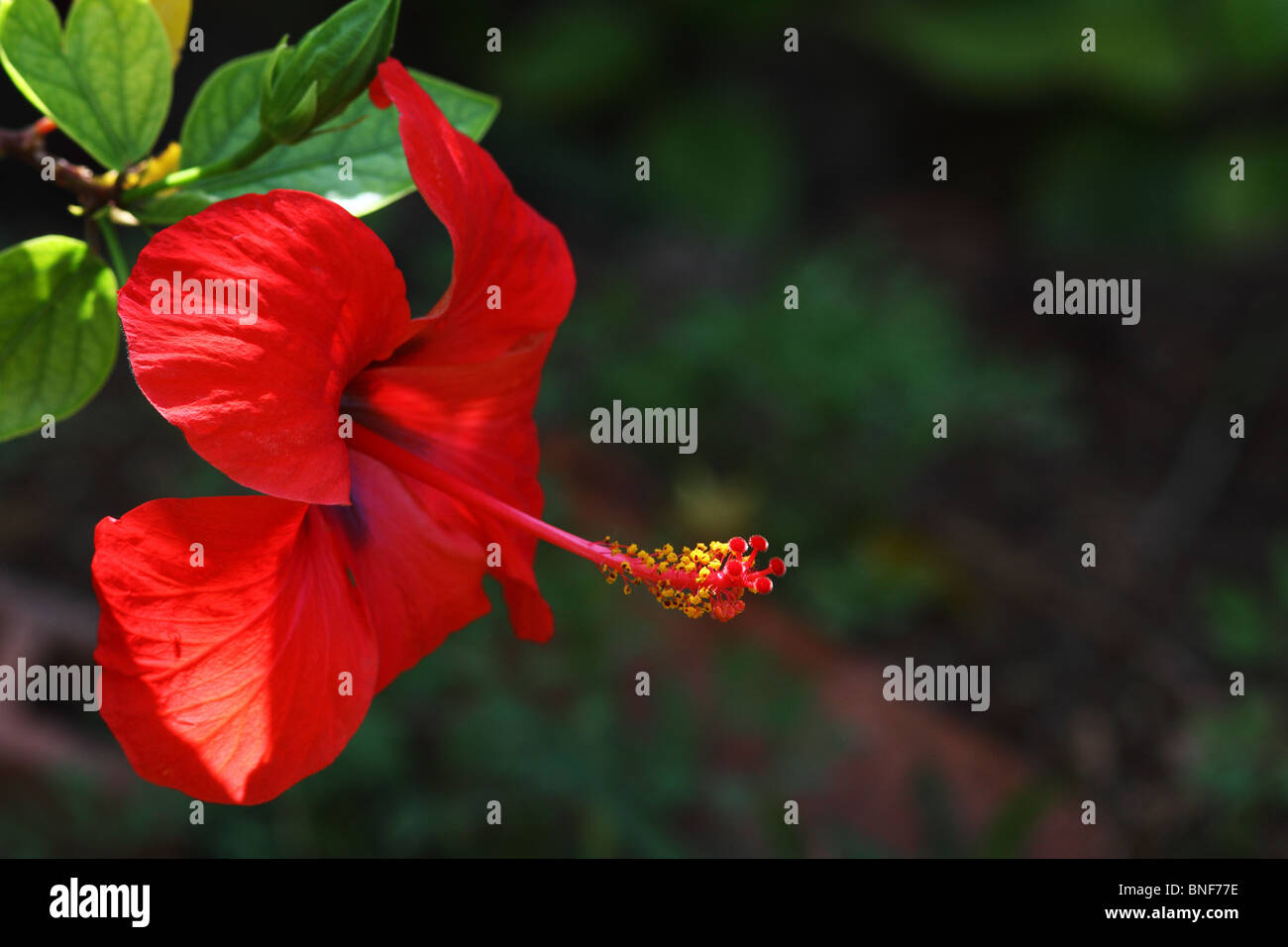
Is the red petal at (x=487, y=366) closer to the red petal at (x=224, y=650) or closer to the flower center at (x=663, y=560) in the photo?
the flower center at (x=663, y=560)

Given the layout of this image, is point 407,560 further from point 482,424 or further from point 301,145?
point 301,145

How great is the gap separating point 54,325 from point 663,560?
1.38 ft

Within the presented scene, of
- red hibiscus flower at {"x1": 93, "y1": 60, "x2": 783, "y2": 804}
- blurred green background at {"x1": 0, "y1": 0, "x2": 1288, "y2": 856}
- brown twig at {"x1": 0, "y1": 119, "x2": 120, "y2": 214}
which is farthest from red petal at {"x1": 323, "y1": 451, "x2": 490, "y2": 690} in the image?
blurred green background at {"x1": 0, "y1": 0, "x2": 1288, "y2": 856}

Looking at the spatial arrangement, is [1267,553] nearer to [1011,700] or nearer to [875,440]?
[1011,700]

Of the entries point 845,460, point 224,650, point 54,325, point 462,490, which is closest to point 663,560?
point 462,490

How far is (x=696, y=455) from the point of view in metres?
3.18

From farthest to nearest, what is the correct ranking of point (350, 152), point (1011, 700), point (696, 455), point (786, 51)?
point (786, 51), point (696, 455), point (1011, 700), point (350, 152)

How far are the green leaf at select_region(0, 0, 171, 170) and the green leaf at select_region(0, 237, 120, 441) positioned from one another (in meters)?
0.07

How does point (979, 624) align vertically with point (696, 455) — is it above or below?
below

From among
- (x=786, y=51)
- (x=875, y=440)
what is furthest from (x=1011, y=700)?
(x=786, y=51)

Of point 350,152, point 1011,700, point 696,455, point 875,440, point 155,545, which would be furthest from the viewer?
point 696,455

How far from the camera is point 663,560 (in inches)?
29.6

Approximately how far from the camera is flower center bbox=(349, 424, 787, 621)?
2.39 feet
